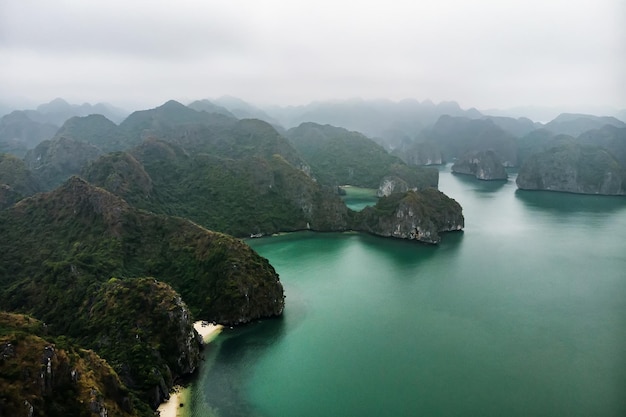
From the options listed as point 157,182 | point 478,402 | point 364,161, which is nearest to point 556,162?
point 364,161

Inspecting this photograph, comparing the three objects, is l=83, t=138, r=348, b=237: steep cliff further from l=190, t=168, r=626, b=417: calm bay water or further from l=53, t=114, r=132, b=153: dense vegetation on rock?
l=53, t=114, r=132, b=153: dense vegetation on rock

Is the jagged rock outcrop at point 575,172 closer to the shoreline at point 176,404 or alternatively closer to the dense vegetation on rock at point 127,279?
the dense vegetation on rock at point 127,279

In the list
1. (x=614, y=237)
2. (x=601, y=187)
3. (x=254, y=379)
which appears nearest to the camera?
(x=254, y=379)

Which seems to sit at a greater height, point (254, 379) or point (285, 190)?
point (285, 190)

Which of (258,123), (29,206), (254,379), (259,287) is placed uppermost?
(258,123)

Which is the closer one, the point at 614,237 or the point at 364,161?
the point at 614,237

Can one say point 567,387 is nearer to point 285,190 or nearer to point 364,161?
point 285,190
